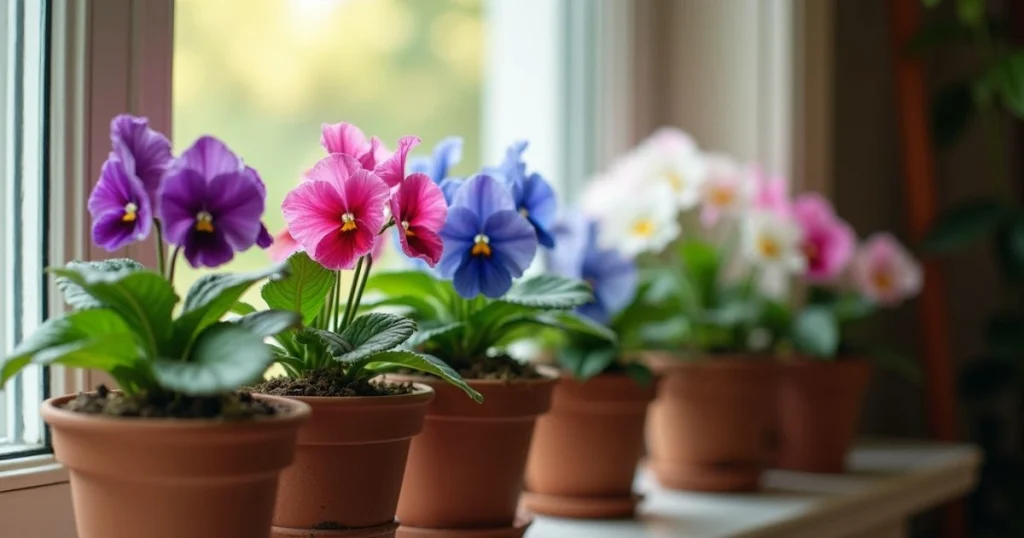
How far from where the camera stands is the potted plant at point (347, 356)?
78 cm

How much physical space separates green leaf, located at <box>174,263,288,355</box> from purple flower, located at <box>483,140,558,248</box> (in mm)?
361

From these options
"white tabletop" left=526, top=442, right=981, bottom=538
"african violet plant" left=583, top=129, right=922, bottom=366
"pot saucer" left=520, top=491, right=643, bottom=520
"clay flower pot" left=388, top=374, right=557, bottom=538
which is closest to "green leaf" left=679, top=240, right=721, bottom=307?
"african violet plant" left=583, top=129, right=922, bottom=366

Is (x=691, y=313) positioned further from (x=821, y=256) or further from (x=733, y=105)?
(x=733, y=105)

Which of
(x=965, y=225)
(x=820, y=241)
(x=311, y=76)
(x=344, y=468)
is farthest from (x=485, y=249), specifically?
(x=965, y=225)

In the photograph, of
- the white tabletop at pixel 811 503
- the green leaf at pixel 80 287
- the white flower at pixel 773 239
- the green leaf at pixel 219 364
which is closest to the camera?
the green leaf at pixel 219 364

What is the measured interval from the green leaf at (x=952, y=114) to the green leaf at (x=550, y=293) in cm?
135

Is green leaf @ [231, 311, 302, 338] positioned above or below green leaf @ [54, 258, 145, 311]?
below

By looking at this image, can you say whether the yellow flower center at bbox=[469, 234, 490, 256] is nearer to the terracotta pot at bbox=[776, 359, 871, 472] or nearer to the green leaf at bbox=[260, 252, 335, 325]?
the green leaf at bbox=[260, 252, 335, 325]

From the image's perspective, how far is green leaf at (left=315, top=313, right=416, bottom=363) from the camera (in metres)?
0.76

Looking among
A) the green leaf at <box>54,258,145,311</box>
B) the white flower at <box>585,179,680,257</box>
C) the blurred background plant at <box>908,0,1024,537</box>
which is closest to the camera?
the green leaf at <box>54,258,145,311</box>

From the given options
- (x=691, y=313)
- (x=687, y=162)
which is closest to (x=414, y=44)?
(x=687, y=162)

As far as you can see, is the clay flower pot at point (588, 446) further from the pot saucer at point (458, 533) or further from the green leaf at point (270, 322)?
the green leaf at point (270, 322)

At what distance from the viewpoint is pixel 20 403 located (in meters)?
0.93

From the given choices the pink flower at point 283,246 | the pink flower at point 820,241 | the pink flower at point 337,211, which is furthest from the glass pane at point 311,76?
the pink flower at point 820,241
